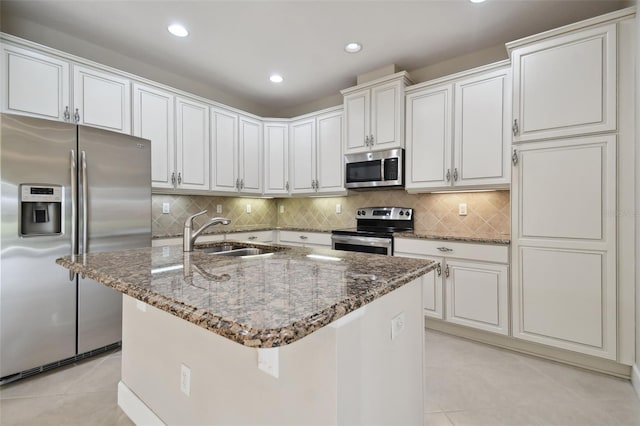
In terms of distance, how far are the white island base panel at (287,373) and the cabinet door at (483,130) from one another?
1.80 meters

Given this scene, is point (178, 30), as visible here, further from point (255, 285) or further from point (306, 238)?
point (255, 285)

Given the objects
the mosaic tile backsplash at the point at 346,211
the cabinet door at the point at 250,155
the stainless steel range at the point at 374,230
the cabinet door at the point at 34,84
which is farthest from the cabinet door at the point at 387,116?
the cabinet door at the point at 34,84

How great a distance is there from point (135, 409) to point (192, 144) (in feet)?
8.53

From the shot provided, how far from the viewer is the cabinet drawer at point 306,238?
3684 mm

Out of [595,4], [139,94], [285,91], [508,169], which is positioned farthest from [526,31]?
[139,94]

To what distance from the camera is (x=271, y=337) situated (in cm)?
55

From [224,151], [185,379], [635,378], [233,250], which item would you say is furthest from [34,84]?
[635,378]

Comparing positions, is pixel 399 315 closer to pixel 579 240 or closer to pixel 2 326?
pixel 579 240

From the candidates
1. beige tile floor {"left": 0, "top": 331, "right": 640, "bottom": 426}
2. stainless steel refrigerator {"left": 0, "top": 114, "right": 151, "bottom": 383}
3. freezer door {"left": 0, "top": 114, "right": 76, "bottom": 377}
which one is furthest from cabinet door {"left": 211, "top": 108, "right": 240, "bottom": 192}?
beige tile floor {"left": 0, "top": 331, "right": 640, "bottom": 426}

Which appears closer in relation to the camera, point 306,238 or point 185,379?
point 185,379

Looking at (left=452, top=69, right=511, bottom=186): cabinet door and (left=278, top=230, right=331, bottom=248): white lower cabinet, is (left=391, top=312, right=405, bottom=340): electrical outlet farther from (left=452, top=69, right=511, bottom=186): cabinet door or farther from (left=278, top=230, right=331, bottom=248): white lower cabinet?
(left=278, top=230, right=331, bottom=248): white lower cabinet

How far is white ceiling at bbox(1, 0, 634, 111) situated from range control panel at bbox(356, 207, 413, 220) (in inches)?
62.7

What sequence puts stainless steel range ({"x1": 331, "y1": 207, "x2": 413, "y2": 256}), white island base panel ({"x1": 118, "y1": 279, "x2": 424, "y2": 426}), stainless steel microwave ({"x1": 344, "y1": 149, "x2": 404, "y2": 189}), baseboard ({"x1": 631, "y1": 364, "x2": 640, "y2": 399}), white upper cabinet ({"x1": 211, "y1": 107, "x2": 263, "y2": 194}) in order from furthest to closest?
white upper cabinet ({"x1": 211, "y1": 107, "x2": 263, "y2": 194}) → stainless steel microwave ({"x1": 344, "y1": 149, "x2": 404, "y2": 189}) → stainless steel range ({"x1": 331, "y1": 207, "x2": 413, "y2": 256}) → baseboard ({"x1": 631, "y1": 364, "x2": 640, "y2": 399}) → white island base panel ({"x1": 118, "y1": 279, "x2": 424, "y2": 426})

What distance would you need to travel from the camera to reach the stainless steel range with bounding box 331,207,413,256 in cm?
307
